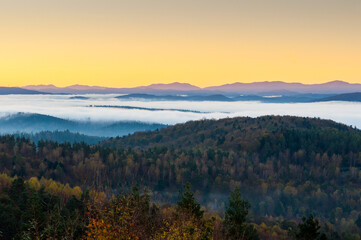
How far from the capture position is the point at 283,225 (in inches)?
6398

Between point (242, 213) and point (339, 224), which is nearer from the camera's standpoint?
point (242, 213)

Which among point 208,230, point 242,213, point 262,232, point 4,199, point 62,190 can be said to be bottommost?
point 262,232

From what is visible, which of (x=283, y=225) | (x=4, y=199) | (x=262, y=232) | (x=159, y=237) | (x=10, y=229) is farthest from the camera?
(x=283, y=225)

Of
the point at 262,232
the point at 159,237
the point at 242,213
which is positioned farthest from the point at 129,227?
the point at 262,232

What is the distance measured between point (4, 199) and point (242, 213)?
201ft

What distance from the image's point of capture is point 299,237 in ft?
182

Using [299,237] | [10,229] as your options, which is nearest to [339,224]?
[299,237]

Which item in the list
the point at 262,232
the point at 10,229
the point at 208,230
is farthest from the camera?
the point at 262,232

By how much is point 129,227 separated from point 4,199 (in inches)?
3033

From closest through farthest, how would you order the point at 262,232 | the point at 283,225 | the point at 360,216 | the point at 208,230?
1. the point at 208,230
2. the point at 262,232
3. the point at 283,225
4. the point at 360,216

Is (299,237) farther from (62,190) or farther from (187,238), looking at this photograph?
(62,190)

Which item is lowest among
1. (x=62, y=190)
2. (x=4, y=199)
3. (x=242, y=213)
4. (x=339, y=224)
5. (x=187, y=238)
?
(x=339, y=224)

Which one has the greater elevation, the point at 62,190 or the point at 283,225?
the point at 62,190

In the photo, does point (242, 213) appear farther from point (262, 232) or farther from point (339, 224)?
point (339, 224)
